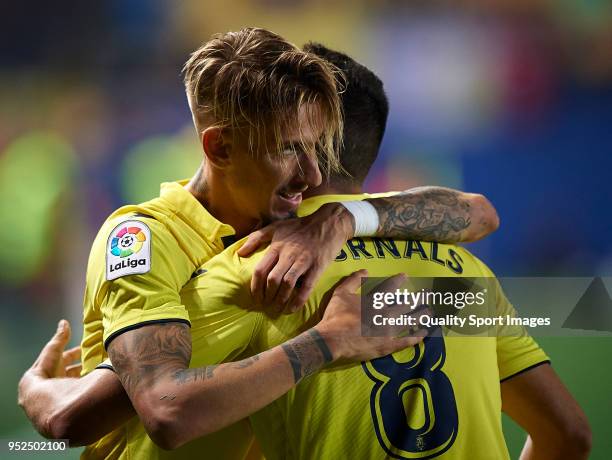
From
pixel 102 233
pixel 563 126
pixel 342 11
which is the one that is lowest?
pixel 102 233

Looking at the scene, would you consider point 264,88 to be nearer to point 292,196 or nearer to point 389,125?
point 292,196

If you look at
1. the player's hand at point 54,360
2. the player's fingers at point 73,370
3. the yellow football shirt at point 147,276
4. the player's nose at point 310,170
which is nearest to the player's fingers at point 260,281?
the yellow football shirt at point 147,276

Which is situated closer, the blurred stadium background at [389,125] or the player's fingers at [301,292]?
the player's fingers at [301,292]

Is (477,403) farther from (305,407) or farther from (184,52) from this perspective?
(184,52)

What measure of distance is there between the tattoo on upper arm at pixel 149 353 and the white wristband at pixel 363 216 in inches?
12.5

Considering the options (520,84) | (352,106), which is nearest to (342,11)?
(520,84)

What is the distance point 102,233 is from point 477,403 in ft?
2.06

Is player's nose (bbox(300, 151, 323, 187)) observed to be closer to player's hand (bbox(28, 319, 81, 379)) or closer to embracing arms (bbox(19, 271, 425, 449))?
embracing arms (bbox(19, 271, 425, 449))

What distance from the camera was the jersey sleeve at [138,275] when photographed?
1.04 meters

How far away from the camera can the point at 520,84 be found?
4590 mm

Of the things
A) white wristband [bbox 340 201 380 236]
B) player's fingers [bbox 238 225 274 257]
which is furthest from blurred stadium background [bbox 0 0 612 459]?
player's fingers [bbox 238 225 274 257]

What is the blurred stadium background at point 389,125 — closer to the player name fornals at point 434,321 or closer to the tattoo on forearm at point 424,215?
the tattoo on forearm at point 424,215

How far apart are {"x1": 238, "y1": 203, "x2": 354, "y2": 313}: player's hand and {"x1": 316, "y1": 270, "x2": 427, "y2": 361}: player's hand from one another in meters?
0.04

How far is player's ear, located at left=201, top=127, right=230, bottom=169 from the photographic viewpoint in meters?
1.27
